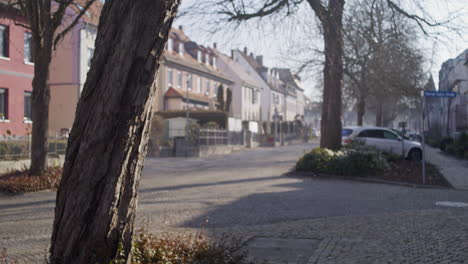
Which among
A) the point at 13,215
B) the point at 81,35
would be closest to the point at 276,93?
the point at 81,35

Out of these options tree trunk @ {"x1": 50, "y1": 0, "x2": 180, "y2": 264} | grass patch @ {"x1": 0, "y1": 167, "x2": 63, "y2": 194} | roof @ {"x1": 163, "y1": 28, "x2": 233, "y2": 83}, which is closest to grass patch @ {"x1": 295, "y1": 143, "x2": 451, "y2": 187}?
grass patch @ {"x1": 0, "y1": 167, "x2": 63, "y2": 194}

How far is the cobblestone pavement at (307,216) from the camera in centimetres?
627

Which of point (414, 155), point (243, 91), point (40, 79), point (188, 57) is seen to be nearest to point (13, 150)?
point (40, 79)

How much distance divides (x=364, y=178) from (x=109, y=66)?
1285 cm

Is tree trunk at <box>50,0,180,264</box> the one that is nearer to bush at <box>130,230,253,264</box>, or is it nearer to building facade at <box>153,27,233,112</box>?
bush at <box>130,230,253,264</box>

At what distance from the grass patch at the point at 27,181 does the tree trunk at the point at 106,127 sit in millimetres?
9307

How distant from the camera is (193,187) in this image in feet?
45.8

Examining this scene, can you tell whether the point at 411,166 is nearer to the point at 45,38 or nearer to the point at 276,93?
the point at 45,38

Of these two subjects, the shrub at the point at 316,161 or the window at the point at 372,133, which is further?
the window at the point at 372,133

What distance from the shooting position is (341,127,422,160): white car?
2241 cm

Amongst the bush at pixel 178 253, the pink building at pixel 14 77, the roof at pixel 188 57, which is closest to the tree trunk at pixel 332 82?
the bush at pixel 178 253

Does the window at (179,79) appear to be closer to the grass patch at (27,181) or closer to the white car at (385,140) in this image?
the white car at (385,140)

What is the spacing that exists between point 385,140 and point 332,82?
5723 millimetres

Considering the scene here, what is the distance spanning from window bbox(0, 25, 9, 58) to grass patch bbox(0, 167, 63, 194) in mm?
13546
